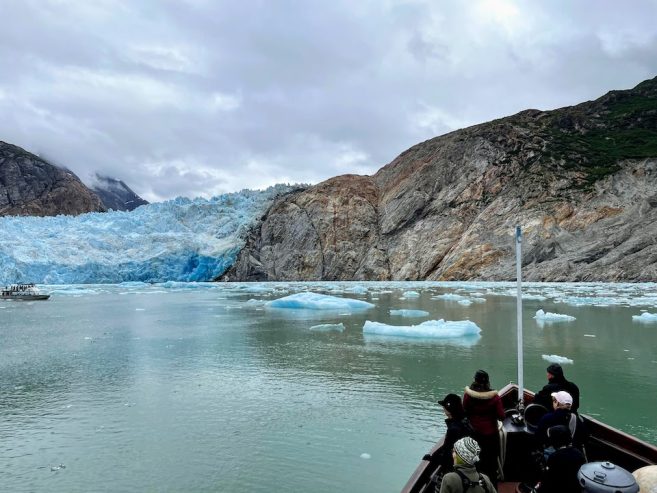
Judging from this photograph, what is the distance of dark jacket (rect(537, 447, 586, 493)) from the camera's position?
11.8ft

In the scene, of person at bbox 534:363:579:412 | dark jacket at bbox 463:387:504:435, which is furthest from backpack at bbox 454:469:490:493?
person at bbox 534:363:579:412

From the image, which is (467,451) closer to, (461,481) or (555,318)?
(461,481)

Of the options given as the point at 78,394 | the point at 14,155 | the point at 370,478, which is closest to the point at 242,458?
the point at 370,478

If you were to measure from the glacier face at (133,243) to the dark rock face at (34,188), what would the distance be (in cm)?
5535

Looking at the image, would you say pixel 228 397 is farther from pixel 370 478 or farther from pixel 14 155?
pixel 14 155

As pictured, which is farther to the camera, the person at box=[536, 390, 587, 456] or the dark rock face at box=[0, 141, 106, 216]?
the dark rock face at box=[0, 141, 106, 216]

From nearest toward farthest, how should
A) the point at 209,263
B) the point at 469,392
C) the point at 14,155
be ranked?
the point at 469,392
the point at 209,263
the point at 14,155

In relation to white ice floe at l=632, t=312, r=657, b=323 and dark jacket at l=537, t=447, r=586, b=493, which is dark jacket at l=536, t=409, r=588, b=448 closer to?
dark jacket at l=537, t=447, r=586, b=493

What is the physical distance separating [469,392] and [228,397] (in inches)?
245

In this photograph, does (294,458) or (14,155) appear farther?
(14,155)

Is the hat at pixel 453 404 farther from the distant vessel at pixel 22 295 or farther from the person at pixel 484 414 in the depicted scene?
the distant vessel at pixel 22 295

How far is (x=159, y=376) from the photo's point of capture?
11750mm

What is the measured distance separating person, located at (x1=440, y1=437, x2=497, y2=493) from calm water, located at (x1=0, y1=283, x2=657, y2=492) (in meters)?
2.67

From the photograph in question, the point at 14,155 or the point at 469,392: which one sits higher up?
the point at 14,155
